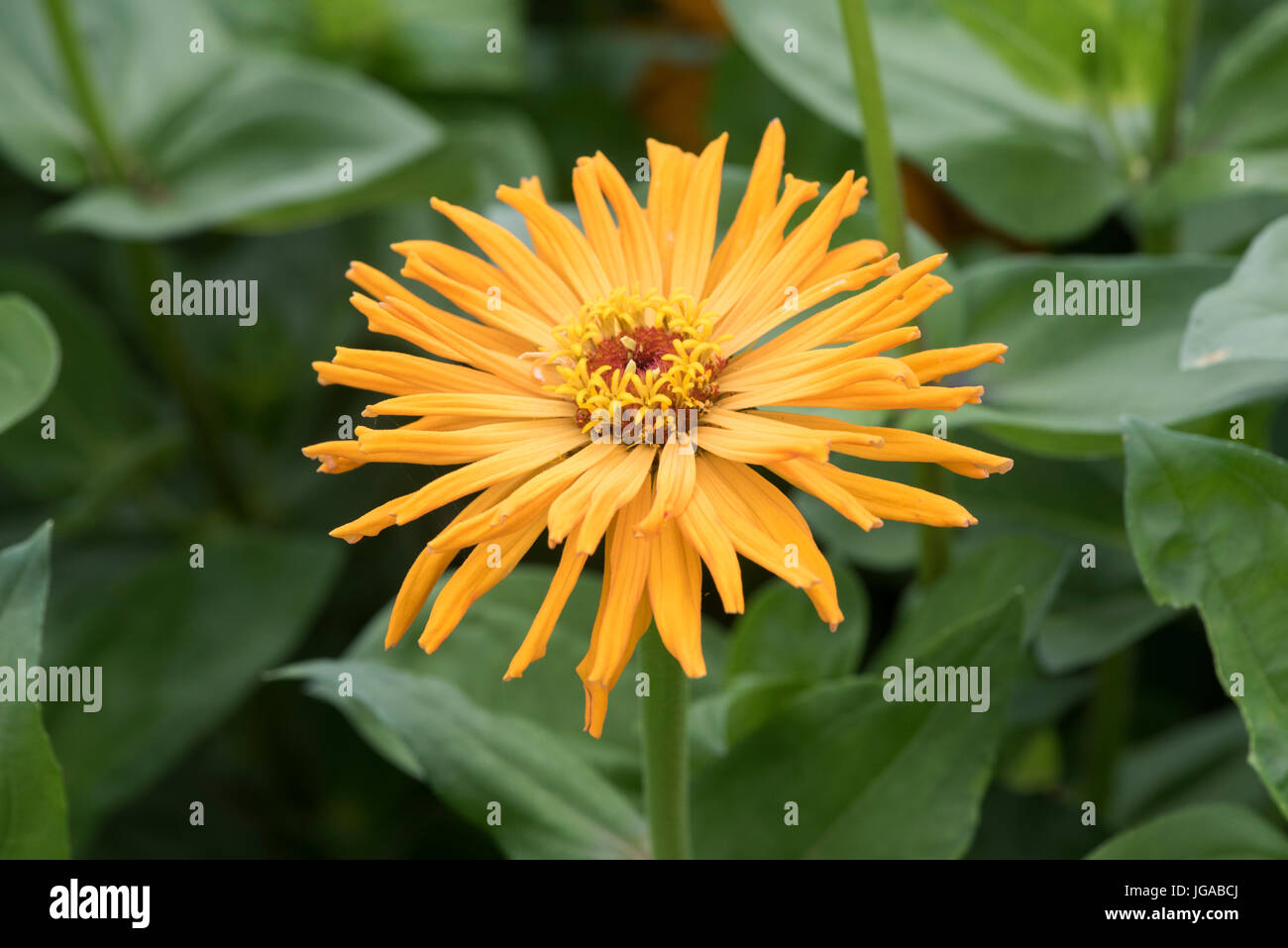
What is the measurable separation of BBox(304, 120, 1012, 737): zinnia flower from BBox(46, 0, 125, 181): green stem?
1.38 feet

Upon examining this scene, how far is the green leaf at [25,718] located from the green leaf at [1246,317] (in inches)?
16.0

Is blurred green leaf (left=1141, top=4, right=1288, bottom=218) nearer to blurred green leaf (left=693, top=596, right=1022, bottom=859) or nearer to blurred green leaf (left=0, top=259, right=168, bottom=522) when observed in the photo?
blurred green leaf (left=693, top=596, right=1022, bottom=859)

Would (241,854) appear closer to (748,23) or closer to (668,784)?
(668,784)

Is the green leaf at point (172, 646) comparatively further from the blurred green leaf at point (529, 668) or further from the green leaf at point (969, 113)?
the green leaf at point (969, 113)

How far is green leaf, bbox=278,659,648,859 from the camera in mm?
463

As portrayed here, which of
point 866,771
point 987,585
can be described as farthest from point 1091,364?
point 866,771

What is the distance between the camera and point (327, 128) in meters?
0.80

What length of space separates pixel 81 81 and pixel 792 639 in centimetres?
54

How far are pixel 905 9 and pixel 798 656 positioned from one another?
1.30 ft

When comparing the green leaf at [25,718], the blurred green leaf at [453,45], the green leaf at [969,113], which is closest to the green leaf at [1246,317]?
the green leaf at [969,113]

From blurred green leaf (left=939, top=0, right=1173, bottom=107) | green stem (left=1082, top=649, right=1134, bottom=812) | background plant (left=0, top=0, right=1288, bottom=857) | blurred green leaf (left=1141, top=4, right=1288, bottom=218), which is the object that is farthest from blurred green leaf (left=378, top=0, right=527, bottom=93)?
green stem (left=1082, top=649, right=1134, bottom=812)

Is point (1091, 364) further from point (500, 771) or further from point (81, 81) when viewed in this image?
point (81, 81)

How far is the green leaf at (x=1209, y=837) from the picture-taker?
0.47 m
